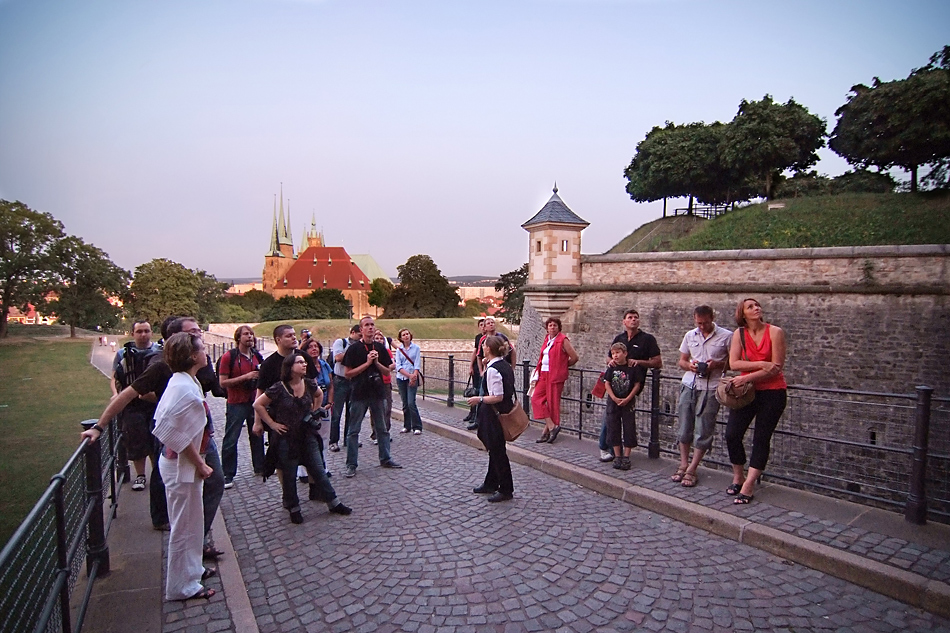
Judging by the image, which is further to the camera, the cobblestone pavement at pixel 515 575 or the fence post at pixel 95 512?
the fence post at pixel 95 512

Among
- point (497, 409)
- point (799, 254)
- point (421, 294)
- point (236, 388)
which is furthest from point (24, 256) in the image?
point (799, 254)

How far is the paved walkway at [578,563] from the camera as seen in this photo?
3.32 m

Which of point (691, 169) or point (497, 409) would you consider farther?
point (691, 169)

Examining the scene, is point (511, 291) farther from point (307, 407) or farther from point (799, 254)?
point (307, 407)

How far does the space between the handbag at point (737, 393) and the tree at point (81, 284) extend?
164 ft

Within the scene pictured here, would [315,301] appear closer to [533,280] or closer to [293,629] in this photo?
[533,280]

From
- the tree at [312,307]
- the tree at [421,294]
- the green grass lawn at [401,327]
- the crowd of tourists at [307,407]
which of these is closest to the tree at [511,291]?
the green grass lawn at [401,327]

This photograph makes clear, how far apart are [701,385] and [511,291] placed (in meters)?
45.2

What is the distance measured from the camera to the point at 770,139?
27.7 metres

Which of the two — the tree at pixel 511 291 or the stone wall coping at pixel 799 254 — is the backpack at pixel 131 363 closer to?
the stone wall coping at pixel 799 254

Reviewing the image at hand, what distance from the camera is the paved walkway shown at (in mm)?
3316

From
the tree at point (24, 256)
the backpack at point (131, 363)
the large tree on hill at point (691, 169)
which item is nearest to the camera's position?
the backpack at point (131, 363)

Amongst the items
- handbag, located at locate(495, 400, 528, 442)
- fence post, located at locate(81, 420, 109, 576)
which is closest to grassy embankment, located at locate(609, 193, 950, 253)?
handbag, located at locate(495, 400, 528, 442)

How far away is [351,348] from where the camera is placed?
655 centimetres
